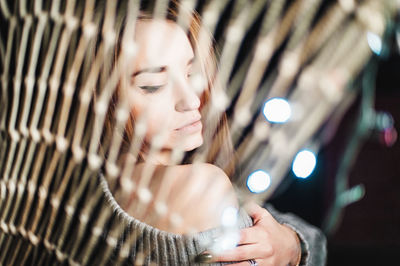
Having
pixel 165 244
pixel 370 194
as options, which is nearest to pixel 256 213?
pixel 165 244

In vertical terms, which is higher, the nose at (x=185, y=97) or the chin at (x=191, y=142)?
the nose at (x=185, y=97)

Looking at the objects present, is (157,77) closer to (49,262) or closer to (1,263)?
(49,262)

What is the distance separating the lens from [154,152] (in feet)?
2.17

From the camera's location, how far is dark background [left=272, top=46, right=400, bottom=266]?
7.02ft

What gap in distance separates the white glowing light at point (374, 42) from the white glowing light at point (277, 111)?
0.28 meters

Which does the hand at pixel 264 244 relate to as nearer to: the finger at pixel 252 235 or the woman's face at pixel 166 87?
the finger at pixel 252 235

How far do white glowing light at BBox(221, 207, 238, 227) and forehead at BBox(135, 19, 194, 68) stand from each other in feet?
0.75

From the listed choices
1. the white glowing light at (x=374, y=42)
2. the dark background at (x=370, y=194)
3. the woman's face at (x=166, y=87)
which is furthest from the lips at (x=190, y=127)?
the dark background at (x=370, y=194)

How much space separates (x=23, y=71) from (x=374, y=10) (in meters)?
0.78

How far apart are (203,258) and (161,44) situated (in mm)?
308

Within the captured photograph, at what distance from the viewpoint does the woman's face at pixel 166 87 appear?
60 cm

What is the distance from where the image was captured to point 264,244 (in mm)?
652

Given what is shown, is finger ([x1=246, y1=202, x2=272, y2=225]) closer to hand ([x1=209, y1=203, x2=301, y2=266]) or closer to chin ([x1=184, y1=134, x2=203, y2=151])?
hand ([x1=209, y1=203, x2=301, y2=266])

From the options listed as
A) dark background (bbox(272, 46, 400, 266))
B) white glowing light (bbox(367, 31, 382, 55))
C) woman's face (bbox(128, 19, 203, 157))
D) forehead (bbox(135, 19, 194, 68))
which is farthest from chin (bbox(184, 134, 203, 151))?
dark background (bbox(272, 46, 400, 266))
